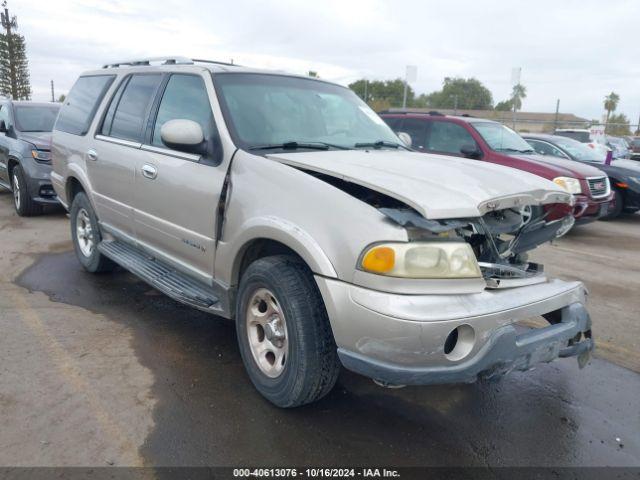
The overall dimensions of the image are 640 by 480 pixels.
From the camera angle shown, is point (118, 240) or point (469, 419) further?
point (118, 240)

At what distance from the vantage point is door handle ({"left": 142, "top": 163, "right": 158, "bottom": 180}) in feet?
12.4

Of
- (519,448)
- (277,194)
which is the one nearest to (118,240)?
(277,194)

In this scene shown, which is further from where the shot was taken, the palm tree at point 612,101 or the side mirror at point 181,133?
the palm tree at point 612,101

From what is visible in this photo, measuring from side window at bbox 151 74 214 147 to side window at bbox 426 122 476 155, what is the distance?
5.50 meters

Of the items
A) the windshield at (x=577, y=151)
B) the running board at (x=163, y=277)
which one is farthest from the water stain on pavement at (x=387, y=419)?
the windshield at (x=577, y=151)

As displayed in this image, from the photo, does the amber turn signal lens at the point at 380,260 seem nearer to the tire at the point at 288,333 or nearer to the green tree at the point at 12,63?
the tire at the point at 288,333

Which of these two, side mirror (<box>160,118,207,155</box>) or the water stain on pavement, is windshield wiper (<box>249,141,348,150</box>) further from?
the water stain on pavement

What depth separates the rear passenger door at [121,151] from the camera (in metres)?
4.16

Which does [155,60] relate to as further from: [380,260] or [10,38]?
[10,38]

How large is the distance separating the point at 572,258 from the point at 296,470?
5489 millimetres

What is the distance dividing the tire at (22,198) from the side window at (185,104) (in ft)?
16.1

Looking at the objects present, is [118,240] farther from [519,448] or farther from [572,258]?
[572,258]

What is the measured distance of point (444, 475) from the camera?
8.28ft

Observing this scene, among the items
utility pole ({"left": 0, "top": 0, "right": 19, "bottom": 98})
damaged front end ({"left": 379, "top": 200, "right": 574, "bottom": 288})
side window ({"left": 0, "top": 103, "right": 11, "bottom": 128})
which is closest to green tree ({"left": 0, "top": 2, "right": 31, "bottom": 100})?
utility pole ({"left": 0, "top": 0, "right": 19, "bottom": 98})
